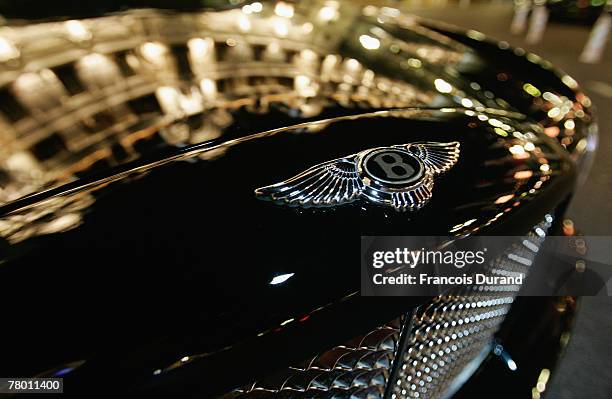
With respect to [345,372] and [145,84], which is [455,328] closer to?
[345,372]

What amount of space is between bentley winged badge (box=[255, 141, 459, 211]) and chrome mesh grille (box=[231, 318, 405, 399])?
0.75ft

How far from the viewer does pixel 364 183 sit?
0.77 m

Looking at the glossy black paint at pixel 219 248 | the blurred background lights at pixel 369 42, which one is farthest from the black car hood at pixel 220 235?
the blurred background lights at pixel 369 42

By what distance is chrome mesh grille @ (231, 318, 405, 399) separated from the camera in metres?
0.70

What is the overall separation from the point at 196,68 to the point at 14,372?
34.1 inches

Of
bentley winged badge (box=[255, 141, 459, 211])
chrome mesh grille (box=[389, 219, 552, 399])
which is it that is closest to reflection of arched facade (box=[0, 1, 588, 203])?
bentley winged badge (box=[255, 141, 459, 211])

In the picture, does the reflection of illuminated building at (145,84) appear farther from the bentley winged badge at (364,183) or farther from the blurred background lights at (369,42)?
the bentley winged badge at (364,183)

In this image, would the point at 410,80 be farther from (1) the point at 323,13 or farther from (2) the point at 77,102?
(2) the point at 77,102

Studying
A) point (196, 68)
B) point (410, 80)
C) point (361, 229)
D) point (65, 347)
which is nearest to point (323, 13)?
point (410, 80)

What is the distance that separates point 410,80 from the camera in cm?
128

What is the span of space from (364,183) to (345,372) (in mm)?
339

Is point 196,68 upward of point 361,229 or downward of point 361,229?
upward

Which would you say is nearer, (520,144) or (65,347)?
(65,347)

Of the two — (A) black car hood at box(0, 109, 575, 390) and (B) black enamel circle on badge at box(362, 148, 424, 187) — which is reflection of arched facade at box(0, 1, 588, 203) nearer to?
(A) black car hood at box(0, 109, 575, 390)
